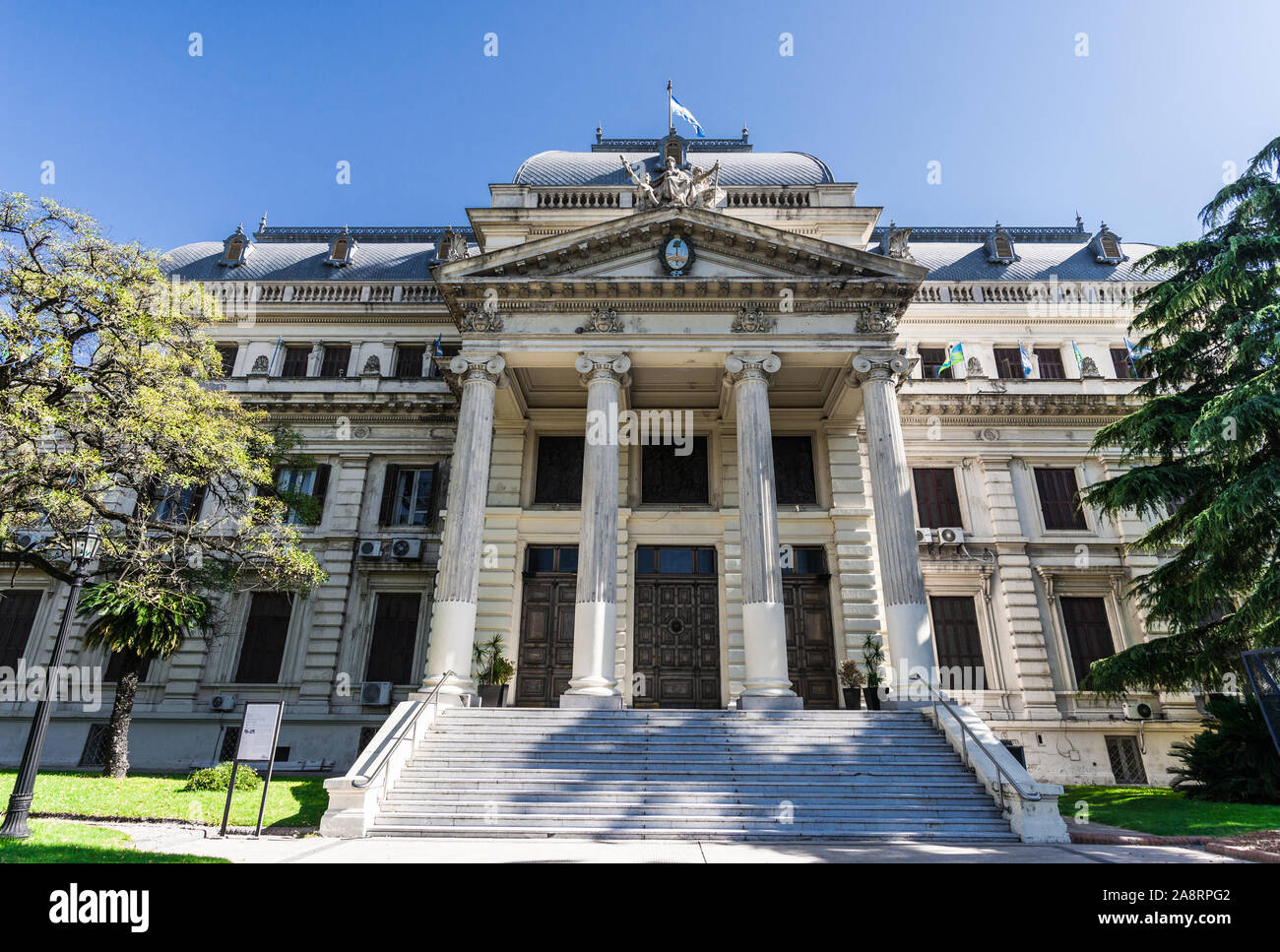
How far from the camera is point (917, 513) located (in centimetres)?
2048

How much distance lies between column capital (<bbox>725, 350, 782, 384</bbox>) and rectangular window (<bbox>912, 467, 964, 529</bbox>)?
7579 millimetres

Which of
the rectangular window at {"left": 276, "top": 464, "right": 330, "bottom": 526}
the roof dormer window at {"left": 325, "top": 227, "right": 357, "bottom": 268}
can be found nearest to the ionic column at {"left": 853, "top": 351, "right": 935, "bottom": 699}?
the rectangular window at {"left": 276, "top": 464, "right": 330, "bottom": 526}

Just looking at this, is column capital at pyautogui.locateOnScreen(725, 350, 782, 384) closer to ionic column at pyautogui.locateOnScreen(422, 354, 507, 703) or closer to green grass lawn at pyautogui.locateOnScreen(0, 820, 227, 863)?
ionic column at pyautogui.locateOnScreen(422, 354, 507, 703)

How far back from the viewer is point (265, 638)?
65.6ft

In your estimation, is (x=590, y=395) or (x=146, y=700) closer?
(x=590, y=395)

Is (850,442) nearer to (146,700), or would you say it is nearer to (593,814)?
(593,814)

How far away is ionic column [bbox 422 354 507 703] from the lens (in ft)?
46.5

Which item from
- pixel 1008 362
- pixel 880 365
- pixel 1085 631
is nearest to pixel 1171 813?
pixel 1085 631

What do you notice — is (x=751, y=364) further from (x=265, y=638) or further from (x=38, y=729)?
(x=265, y=638)

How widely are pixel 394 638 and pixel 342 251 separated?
650 inches

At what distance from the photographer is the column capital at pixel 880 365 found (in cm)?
1647

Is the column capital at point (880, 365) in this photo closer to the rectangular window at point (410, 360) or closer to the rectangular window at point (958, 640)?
the rectangular window at point (958, 640)
